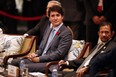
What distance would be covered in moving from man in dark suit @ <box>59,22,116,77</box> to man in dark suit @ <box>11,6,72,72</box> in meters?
0.38

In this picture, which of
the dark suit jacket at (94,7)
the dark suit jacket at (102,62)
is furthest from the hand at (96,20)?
the dark suit jacket at (102,62)

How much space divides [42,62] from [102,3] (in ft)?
5.92

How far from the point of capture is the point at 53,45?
685cm

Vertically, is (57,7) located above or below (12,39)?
above

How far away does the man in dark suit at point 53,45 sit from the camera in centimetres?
671

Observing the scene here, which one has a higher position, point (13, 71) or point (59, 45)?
point (59, 45)

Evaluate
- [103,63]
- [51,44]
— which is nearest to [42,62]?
[51,44]

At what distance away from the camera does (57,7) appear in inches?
271

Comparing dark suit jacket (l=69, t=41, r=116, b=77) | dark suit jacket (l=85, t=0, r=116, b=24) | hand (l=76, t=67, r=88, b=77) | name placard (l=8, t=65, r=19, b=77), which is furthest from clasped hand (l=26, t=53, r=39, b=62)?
dark suit jacket (l=85, t=0, r=116, b=24)

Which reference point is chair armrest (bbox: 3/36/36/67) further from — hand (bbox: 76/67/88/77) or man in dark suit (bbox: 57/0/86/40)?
hand (bbox: 76/67/88/77)

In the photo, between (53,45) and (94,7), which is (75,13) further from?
(53,45)

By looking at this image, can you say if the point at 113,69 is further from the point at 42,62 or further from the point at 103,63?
the point at 42,62

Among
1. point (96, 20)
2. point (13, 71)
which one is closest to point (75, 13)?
point (96, 20)

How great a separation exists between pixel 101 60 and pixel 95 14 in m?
2.96
